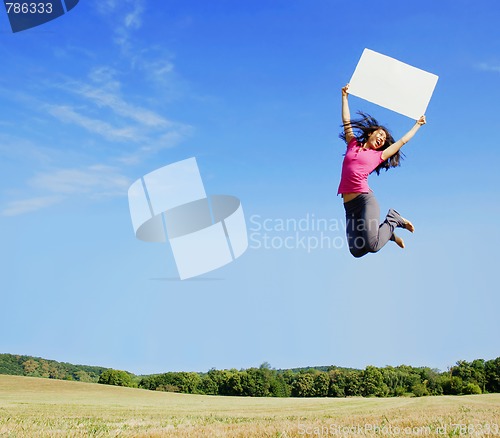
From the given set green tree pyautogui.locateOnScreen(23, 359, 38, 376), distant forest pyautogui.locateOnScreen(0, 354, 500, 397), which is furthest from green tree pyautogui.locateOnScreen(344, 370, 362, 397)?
green tree pyautogui.locateOnScreen(23, 359, 38, 376)

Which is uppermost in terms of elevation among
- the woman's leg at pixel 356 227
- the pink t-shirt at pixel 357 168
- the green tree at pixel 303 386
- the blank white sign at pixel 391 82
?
the blank white sign at pixel 391 82

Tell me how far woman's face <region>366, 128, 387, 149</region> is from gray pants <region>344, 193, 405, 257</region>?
96 cm

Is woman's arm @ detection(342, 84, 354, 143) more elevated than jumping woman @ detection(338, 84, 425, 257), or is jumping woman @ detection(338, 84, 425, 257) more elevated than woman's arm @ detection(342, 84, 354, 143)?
woman's arm @ detection(342, 84, 354, 143)

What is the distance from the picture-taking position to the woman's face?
8.22 metres

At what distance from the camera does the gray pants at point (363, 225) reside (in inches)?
300

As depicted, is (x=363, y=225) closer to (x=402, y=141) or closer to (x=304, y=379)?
(x=402, y=141)

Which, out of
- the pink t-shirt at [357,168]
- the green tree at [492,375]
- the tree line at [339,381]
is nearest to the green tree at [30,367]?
the tree line at [339,381]

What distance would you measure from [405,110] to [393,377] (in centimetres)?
6312

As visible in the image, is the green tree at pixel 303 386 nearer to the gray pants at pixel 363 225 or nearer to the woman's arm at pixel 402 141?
the gray pants at pixel 363 225

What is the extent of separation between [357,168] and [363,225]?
2.79ft

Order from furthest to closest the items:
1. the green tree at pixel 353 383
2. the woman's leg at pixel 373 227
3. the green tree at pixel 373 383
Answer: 1. the green tree at pixel 353 383
2. the green tree at pixel 373 383
3. the woman's leg at pixel 373 227

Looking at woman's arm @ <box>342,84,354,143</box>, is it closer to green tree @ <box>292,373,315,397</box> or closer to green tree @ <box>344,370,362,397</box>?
green tree @ <box>344,370,362,397</box>

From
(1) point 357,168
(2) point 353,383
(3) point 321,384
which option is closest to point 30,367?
(3) point 321,384

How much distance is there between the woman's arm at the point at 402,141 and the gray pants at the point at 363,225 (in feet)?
2.33
